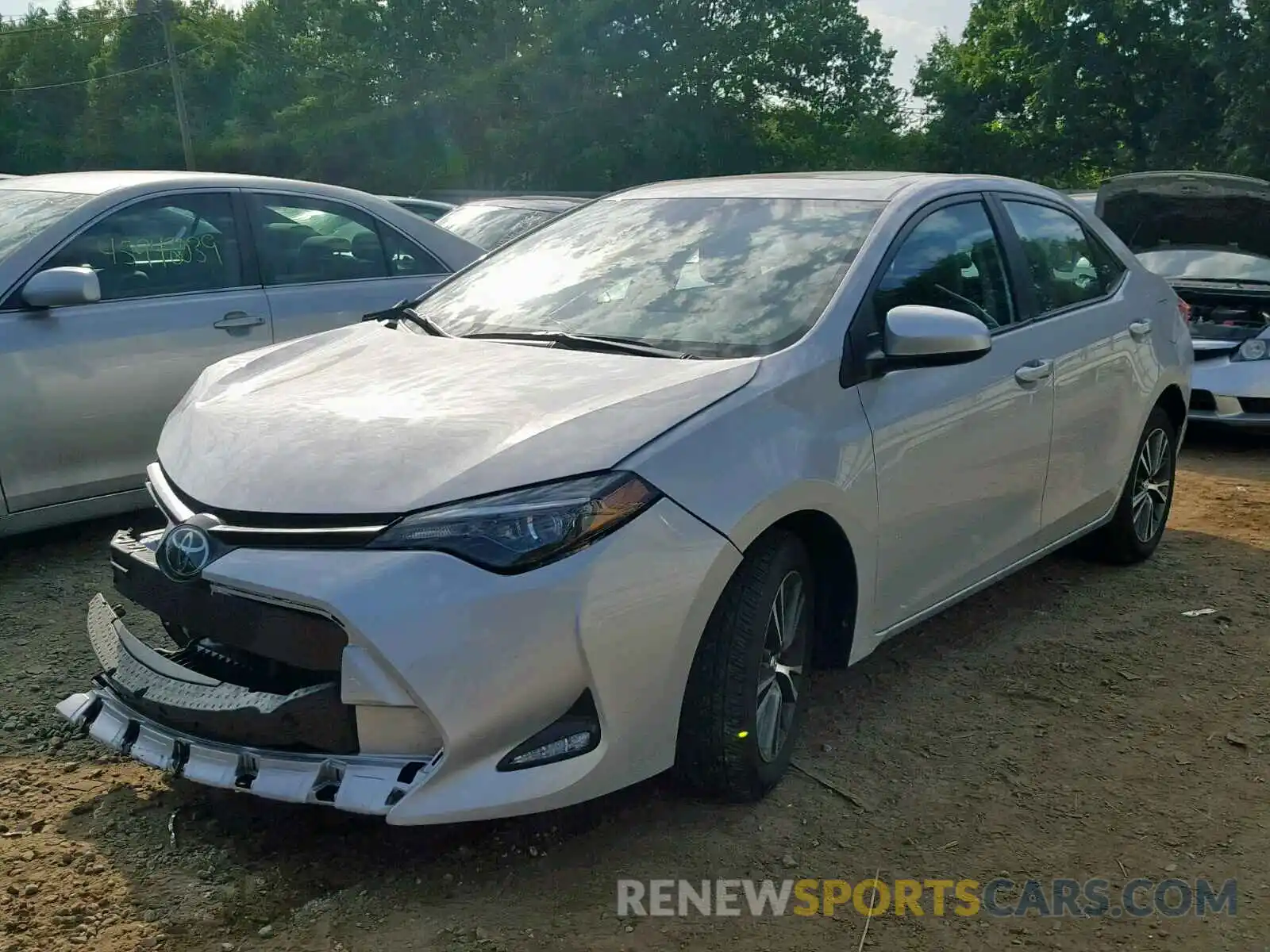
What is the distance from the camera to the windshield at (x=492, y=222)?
9.30 meters

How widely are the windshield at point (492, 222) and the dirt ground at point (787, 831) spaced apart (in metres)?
5.38

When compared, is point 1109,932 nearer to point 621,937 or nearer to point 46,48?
point 621,937

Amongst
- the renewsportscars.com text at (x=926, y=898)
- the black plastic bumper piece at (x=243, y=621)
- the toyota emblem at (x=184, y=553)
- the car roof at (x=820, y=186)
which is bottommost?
the renewsportscars.com text at (x=926, y=898)

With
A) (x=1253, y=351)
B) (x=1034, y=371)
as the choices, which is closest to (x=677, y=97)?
(x=1253, y=351)

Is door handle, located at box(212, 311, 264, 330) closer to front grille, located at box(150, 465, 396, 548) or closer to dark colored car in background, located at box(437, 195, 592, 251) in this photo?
front grille, located at box(150, 465, 396, 548)

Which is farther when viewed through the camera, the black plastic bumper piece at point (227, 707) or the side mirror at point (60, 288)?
the side mirror at point (60, 288)

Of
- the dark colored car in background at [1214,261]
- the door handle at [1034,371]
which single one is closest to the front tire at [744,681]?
the door handle at [1034,371]

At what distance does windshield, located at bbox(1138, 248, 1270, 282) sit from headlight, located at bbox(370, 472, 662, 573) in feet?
22.3

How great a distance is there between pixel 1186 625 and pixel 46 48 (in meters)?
64.2

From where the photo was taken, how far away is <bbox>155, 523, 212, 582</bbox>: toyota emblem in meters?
2.82

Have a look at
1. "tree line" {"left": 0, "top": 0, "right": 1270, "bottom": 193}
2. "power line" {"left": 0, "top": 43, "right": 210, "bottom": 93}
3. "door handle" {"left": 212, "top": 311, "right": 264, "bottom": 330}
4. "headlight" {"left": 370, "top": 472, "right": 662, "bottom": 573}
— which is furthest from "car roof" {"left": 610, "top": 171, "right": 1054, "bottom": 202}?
"power line" {"left": 0, "top": 43, "right": 210, "bottom": 93}

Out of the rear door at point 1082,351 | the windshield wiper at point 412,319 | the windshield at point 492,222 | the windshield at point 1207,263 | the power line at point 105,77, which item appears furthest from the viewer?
the power line at point 105,77

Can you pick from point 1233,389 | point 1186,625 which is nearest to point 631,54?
point 1233,389

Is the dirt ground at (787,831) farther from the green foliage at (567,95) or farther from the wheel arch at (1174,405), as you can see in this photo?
the green foliage at (567,95)
